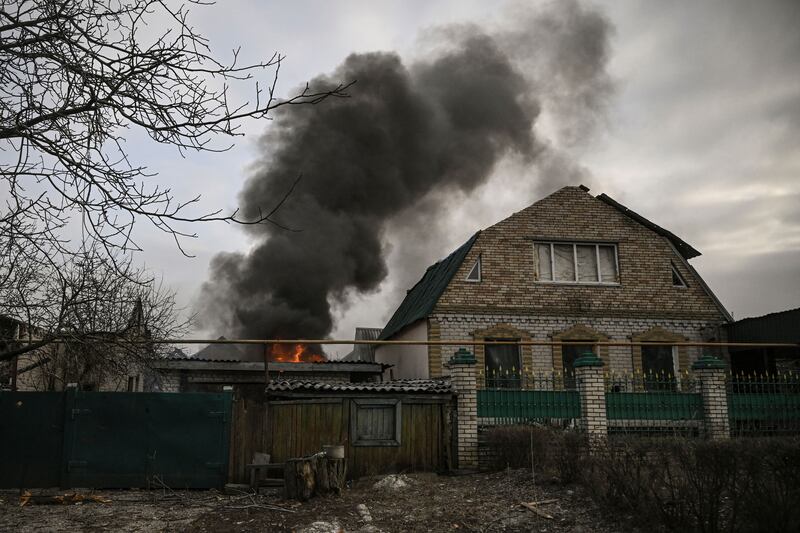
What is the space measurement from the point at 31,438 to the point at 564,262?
47.1 ft

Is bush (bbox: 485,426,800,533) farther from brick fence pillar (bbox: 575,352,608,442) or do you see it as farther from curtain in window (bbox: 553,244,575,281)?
curtain in window (bbox: 553,244,575,281)

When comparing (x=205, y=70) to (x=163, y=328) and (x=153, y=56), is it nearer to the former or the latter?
(x=153, y=56)

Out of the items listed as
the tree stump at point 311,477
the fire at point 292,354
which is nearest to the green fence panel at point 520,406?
the tree stump at point 311,477

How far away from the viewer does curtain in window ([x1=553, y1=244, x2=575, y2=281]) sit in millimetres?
19078

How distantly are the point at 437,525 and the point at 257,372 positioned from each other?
11.7 m

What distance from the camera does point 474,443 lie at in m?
12.7

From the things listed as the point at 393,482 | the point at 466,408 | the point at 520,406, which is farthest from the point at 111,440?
the point at 520,406

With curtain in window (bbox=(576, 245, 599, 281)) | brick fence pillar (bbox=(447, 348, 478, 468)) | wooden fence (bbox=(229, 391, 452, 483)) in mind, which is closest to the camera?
wooden fence (bbox=(229, 391, 452, 483))

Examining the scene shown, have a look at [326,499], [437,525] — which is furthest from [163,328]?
[437,525]

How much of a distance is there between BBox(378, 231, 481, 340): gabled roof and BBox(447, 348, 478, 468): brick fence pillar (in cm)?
485

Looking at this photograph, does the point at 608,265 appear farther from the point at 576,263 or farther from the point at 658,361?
the point at 658,361

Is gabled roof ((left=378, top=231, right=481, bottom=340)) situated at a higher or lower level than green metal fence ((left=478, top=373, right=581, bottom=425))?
higher

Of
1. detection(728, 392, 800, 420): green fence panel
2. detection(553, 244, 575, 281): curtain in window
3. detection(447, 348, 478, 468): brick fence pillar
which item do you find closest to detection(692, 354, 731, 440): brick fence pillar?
detection(728, 392, 800, 420): green fence panel

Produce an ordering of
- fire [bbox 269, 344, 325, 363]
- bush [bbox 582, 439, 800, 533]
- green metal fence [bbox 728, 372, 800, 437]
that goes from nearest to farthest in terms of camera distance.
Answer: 1. bush [bbox 582, 439, 800, 533]
2. green metal fence [bbox 728, 372, 800, 437]
3. fire [bbox 269, 344, 325, 363]
